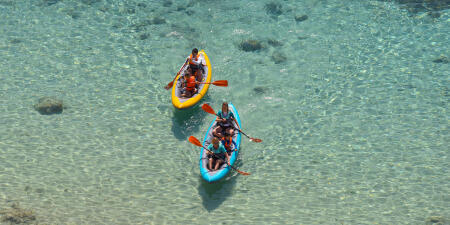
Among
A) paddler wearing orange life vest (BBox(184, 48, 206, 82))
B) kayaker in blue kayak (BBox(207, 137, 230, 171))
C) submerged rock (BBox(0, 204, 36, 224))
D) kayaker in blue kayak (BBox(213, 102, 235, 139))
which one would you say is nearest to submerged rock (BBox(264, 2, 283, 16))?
paddler wearing orange life vest (BBox(184, 48, 206, 82))

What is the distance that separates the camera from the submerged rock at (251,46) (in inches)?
618

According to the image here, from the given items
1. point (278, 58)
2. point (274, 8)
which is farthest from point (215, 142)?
point (274, 8)

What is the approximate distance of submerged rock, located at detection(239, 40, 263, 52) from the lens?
15.7 meters

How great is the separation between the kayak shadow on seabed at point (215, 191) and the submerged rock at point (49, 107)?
16.7 ft

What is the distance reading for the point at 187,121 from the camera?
41.8 feet

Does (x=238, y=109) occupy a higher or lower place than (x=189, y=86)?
lower

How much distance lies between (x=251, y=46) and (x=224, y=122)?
4.76m

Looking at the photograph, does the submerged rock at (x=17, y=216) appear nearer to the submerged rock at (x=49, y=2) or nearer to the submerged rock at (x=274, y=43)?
the submerged rock at (x=274, y=43)

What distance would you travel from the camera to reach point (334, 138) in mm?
12070

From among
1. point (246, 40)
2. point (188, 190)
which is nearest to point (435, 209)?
point (188, 190)

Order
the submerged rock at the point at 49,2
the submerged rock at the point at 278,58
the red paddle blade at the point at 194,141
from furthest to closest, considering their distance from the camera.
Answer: the submerged rock at the point at 49,2
the submerged rock at the point at 278,58
the red paddle blade at the point at 194,141

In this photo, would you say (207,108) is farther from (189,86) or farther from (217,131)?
(189,86)

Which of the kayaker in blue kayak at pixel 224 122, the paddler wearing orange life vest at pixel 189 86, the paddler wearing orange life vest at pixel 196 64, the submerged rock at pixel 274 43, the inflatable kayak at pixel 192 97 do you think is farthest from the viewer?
the submerged rock at pixel 274 43

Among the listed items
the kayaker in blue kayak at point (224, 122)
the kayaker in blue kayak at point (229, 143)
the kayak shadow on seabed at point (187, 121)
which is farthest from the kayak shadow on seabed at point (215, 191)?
the kayak shadow on seabed at point (187, 121)
